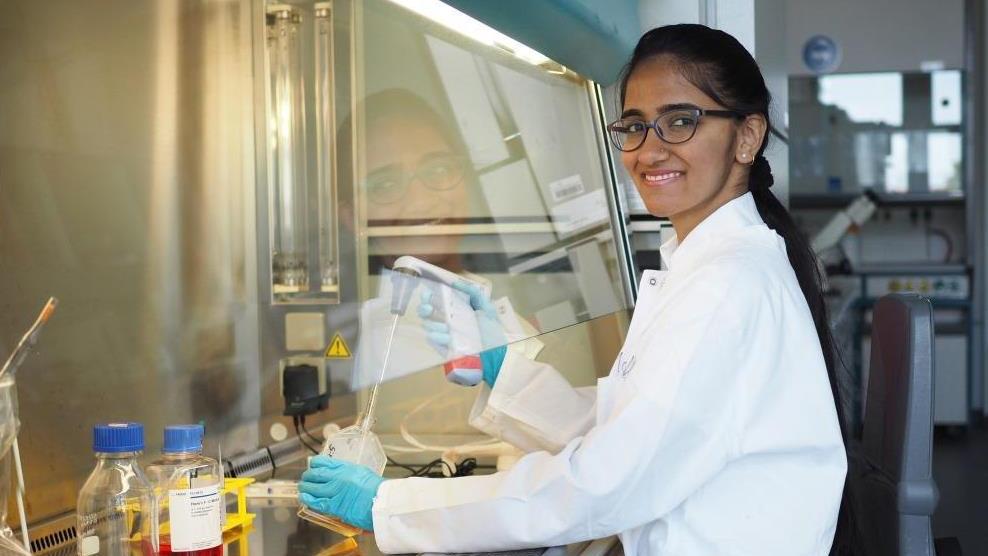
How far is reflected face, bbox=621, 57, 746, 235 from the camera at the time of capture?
1.39 metres

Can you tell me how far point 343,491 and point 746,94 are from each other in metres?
0.77

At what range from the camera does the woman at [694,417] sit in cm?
113

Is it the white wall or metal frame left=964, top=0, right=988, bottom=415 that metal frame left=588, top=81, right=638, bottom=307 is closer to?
the white wall

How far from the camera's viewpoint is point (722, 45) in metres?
1.41

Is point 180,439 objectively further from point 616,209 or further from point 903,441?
point 616,209

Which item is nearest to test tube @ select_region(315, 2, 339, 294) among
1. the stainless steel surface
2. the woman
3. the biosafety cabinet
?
the biosafety cabinet

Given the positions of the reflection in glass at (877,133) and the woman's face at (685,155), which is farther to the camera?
the reflection in glass at (877,133)

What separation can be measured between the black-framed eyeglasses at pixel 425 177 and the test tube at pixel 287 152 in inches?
11.2

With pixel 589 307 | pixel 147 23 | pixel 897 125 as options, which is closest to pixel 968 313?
pixel 897 125

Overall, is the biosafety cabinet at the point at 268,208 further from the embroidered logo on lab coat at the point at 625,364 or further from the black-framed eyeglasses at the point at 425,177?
the embroidered logo on lab coat at the point at 625,364

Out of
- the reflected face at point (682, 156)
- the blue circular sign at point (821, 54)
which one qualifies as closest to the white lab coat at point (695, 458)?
the reflected face at point (682, 156)

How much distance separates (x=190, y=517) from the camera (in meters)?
1.11

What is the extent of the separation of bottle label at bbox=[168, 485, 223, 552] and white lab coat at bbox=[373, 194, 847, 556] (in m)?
0.22

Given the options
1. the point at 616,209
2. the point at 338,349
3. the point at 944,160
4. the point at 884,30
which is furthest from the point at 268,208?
the point at 944,160
